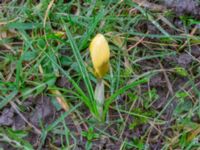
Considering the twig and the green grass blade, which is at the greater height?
the twig

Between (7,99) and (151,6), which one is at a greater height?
(151,6)

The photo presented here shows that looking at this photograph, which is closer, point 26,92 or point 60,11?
point 26,92

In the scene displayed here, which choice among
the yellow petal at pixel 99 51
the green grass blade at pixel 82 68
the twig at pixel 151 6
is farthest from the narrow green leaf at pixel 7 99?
the twig at pixel 151 6

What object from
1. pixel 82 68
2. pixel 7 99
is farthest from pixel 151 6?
pixel 7 99

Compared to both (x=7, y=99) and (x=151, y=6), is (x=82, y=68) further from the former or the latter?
(x=151, y=6)

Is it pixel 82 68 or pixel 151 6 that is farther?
pixel 151 6

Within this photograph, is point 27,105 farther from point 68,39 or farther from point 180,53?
point 180,53

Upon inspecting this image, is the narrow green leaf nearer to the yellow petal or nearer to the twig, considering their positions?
the yellow petal

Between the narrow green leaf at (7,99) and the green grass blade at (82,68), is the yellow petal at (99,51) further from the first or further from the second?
the narrow green leaf at (7,99)

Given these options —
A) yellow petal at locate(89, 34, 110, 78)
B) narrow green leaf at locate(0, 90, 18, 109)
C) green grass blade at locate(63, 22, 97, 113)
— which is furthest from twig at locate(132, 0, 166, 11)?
narrow green leaf at locate(0, 90, 18, 109)

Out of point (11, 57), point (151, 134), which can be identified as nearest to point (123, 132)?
point (151, 134)

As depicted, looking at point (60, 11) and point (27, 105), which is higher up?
point (60, 11)
